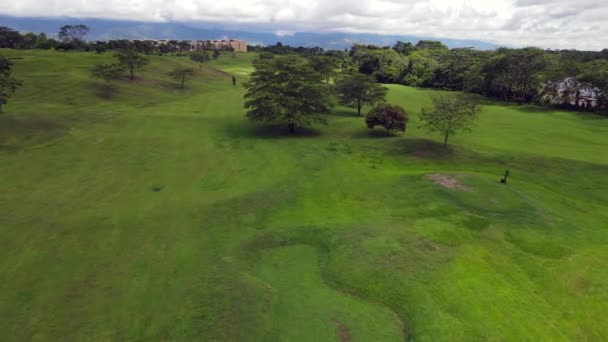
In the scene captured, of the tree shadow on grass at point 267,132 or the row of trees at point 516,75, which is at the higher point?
the row of trees at point 516,75

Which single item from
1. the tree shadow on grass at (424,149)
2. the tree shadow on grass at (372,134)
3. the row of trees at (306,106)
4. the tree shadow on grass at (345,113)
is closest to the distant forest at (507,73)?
the tree shadow on grass at (345,113)

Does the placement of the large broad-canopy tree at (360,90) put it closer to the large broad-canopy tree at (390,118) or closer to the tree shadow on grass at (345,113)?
the tree shadow on grass at (345,113)

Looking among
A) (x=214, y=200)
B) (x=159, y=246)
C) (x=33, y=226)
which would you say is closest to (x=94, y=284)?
(x=159, y=246)

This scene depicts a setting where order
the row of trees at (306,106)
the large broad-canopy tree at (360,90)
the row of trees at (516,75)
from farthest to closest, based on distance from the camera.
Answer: the row of trees at (516,75) < the large broad-canopy tree at (360,90) < the row of trees at (306,106)

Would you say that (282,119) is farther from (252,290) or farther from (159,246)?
(252,290)

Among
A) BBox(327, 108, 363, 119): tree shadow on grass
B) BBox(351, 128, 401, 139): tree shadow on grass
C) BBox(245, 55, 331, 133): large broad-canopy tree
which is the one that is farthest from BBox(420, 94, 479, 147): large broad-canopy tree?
BBox(327, 108, 363, 119): tree shadow on grass

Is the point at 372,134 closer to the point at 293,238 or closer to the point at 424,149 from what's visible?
the point at 424,149

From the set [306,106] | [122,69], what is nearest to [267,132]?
[306,106]

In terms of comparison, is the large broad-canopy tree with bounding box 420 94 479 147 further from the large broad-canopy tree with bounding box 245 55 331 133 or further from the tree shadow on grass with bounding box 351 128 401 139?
the large broad-canopy tree with bounding box 245 55 331 133
